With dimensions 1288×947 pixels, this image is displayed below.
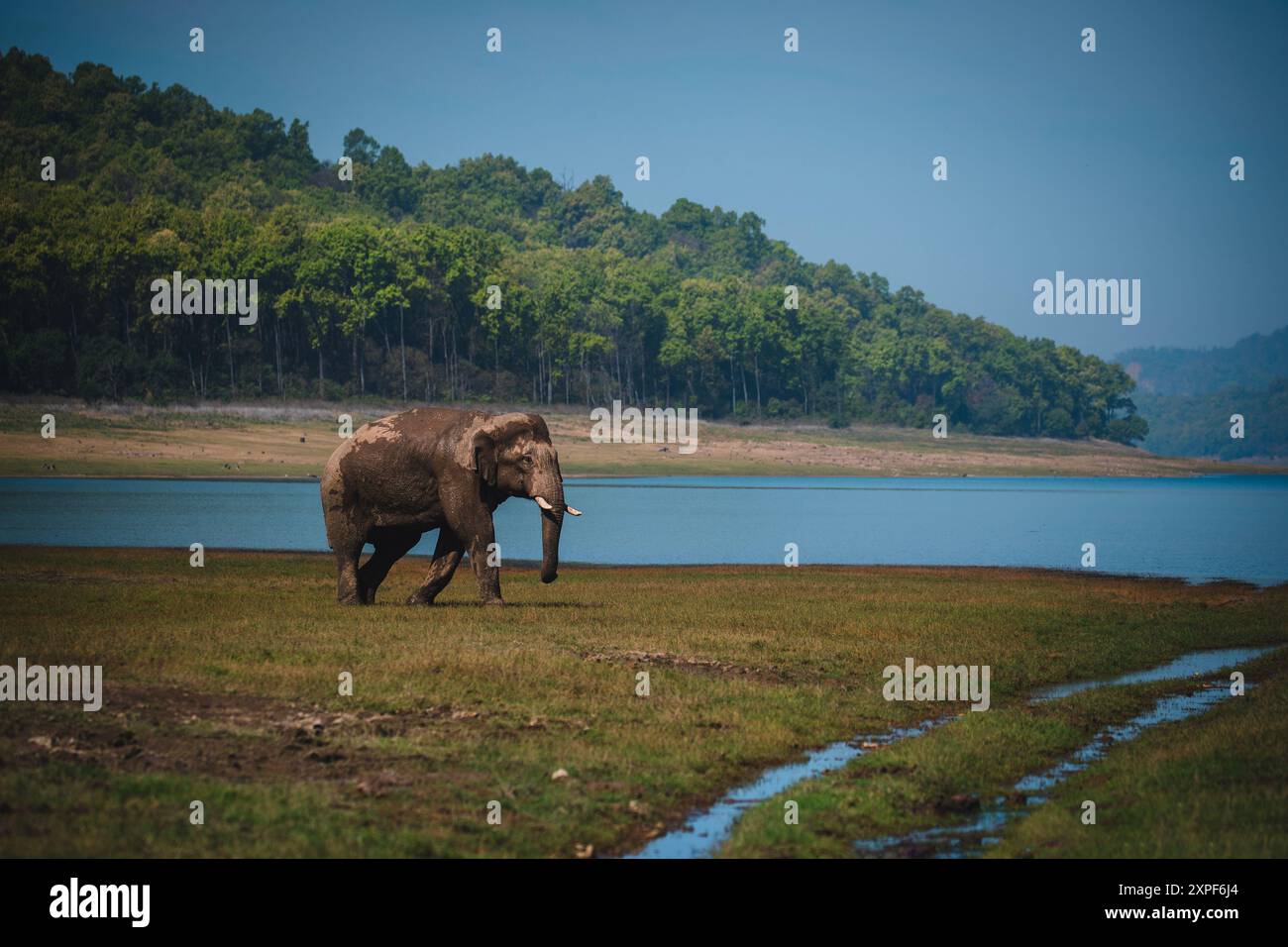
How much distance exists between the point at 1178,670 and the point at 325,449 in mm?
95170

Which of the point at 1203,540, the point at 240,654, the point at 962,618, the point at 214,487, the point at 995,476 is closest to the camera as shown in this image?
the point at 240,654

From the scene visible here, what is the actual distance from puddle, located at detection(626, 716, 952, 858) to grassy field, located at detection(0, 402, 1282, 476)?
84.9 metres

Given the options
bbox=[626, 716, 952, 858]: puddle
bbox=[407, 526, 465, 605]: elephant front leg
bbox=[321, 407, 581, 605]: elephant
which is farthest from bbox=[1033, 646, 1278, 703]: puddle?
bbox=[407, 526, 465, 605]: elephant front leg

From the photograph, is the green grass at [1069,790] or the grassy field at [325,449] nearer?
the green grass at [1069,790]

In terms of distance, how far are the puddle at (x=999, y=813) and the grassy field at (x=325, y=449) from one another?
86029mm

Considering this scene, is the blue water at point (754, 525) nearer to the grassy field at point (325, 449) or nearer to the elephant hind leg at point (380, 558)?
the grassy field at point (325, 449)

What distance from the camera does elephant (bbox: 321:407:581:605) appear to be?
99.7ft

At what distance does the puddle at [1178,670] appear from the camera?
2481 centimetres

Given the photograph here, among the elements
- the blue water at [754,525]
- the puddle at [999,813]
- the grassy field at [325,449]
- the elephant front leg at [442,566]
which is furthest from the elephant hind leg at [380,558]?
the grassy field at [325,449]

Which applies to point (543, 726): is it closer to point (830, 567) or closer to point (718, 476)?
point (830, 567)
